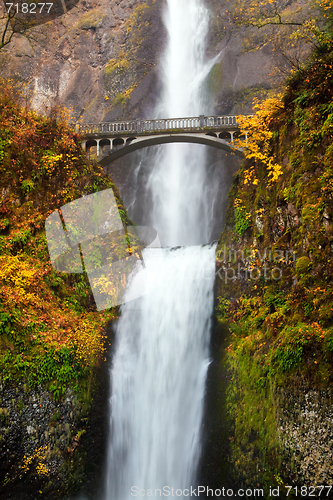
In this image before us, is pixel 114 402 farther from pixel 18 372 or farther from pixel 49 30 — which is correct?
pixel 49 30

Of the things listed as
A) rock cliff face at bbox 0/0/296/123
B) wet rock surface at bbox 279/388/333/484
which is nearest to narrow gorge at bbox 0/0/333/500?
wet rock surface at bbox 279/388/333/484

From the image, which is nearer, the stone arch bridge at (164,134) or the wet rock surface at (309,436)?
the wet rock surface at (309,436)

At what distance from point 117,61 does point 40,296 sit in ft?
69.9

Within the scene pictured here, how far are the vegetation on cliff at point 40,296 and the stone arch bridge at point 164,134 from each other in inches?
115

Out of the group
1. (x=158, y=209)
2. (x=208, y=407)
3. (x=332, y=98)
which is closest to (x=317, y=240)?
(x=332, y=98)

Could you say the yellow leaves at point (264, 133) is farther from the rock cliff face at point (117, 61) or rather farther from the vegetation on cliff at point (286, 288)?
the rock cliff face at point (117, 61)

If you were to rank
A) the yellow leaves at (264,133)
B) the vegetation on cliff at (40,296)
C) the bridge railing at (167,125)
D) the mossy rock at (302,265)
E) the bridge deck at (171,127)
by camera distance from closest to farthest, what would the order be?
1. the mossy rock at (302,265)
2. the vegetation on cliff at (40,296)
3. the yellow leaves at (264,133)
4. the bridge deck at (171,127)
5. the bridge railing at (167,125)

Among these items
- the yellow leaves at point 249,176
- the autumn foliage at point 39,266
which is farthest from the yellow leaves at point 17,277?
the yellow leaves at point 249,176

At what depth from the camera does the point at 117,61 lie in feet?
84.1

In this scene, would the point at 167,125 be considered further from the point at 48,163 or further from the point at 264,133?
the point at 264,133

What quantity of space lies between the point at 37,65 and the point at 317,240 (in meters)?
26.4

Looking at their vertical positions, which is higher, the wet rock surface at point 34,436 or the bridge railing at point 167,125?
the bridge railing at point 167,125

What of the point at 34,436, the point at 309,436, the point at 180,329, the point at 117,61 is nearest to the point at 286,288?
the point at 309,436

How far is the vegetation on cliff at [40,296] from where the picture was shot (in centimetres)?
832
